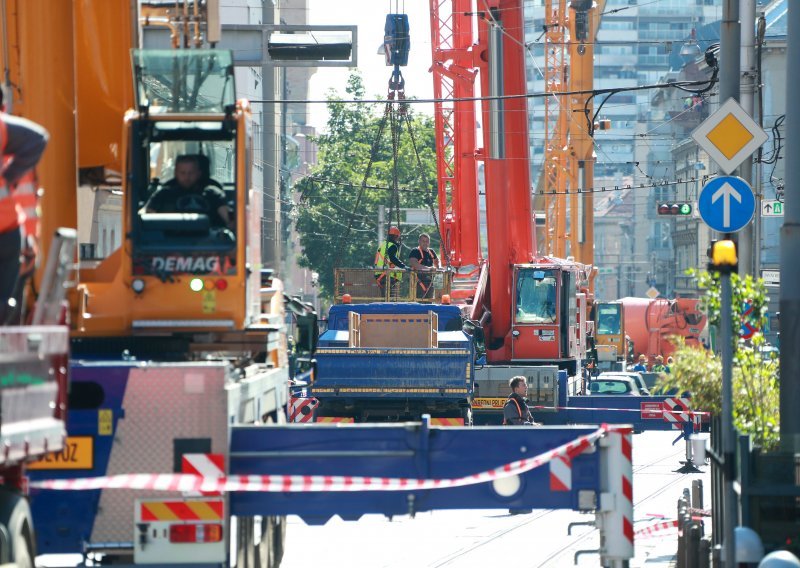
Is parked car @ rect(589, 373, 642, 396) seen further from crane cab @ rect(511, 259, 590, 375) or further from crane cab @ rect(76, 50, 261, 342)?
crane cab @ rect(76, 50, 261, 342)

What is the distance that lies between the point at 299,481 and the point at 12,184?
2846 mm

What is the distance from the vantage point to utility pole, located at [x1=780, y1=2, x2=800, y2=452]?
1179 cm

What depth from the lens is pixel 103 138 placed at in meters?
12.9

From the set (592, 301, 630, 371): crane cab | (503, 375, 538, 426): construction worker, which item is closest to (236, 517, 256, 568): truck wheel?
(503, 375, 538, 426): construction worker

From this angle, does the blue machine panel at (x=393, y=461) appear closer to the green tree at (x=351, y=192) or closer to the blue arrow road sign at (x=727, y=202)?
the blue arrow road sign at (x=727, y=202)

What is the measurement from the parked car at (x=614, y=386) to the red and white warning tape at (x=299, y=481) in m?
29.3

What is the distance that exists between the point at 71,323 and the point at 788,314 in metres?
5.47

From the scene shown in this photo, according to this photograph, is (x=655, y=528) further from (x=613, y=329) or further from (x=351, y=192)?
(x=351, y=192)

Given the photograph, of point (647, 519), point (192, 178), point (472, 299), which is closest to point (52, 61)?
point (192, 178)

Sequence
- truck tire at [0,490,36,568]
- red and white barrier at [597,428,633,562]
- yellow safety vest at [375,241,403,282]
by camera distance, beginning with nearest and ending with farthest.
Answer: truck tire at [0,490,36,568], red and white barrier at [597,428,633,562], yellow safety vest at [375,241,403,282]

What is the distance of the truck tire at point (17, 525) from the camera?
8188 mm

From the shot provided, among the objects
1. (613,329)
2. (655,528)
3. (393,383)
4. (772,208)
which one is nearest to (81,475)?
(655,528)

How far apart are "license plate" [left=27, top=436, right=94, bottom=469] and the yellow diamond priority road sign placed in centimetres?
699

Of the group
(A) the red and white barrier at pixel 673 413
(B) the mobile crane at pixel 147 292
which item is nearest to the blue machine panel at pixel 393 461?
(B) the mobile crane at pixel 147 292
